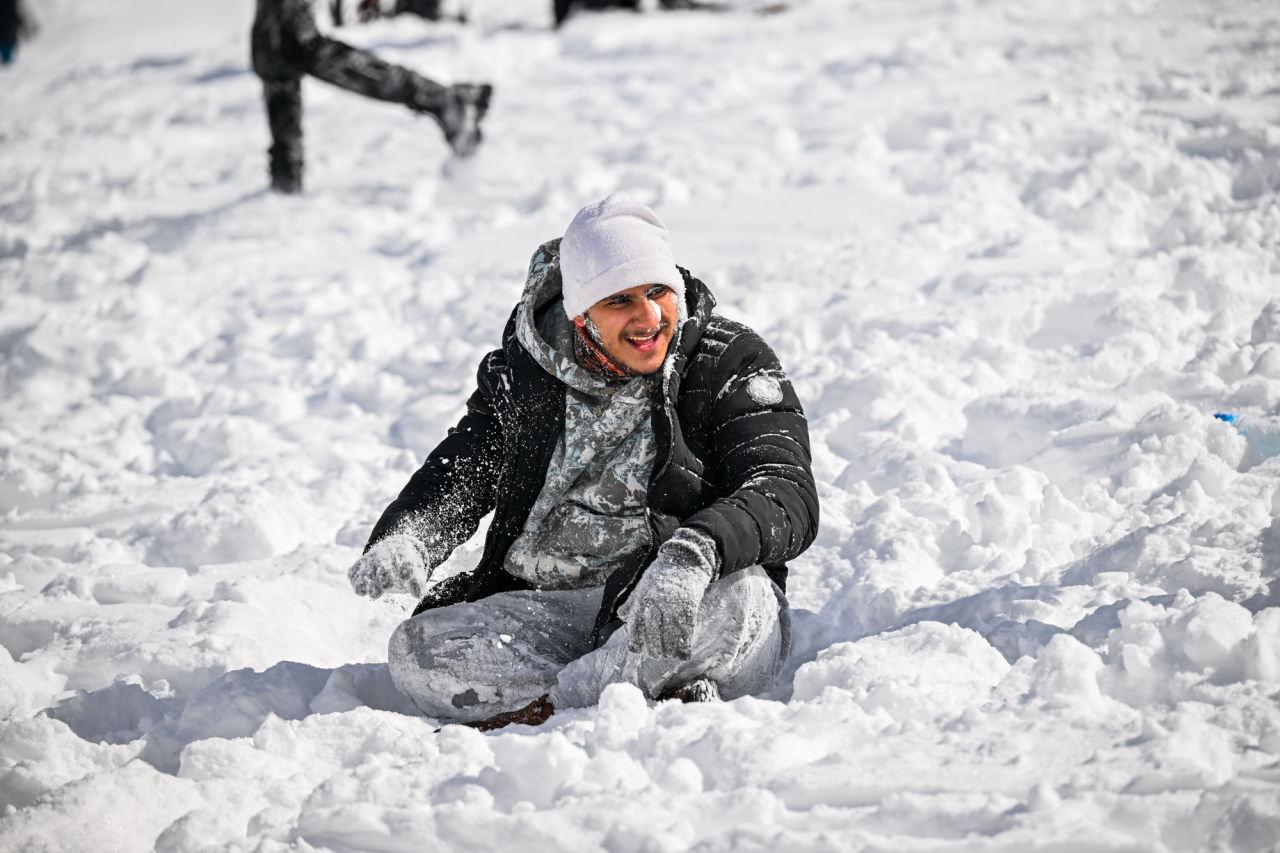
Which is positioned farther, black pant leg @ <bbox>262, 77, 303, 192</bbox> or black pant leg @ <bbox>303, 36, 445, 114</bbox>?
black pant leg @ <bbox>262, 77, 303, 192</bbox>

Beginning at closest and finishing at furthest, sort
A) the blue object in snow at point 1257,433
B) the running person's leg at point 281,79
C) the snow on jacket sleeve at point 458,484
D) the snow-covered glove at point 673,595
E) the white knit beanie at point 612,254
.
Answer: the snow-covered glove at point 673,595
the white knit beanie at point 612,254
the snow on jacket sleeve at point 458,484
the blue object in snow at point 1257,433
the running person's leg at point 281,79

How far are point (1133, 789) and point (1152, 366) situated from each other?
8.50 feet

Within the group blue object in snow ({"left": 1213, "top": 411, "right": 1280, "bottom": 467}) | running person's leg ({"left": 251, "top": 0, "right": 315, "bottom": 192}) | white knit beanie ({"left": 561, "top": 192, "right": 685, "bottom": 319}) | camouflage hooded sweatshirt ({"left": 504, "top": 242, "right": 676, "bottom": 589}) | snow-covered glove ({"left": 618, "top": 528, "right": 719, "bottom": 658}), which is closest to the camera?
snow-covered glove ({"left": 618, "top": 528, "right": 719, "bottom": 658})

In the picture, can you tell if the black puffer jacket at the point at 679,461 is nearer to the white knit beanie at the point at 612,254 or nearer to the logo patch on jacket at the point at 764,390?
the logo patch on jacket at the point at 764,390

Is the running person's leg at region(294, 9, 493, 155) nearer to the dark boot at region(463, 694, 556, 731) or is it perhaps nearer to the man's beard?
the man's beard

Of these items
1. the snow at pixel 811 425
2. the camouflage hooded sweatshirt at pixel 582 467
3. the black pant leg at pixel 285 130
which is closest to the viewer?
the snow at pixel 811 425

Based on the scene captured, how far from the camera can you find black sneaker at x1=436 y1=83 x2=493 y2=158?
7746mm

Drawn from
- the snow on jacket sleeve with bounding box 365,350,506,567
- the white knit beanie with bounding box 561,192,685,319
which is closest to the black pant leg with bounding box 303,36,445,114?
the snow on jacket sleeve with bounding box 365,350,506,567

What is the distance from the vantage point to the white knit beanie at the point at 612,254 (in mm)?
2764

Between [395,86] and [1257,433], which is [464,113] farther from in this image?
[1257,433]

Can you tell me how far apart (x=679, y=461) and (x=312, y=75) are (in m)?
5.80

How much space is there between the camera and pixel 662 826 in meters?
2.13

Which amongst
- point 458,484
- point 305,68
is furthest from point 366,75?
point 458,484

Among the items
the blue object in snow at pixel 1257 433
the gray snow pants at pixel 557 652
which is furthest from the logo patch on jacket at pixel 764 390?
the blue object in snow at pixel 1257 433
